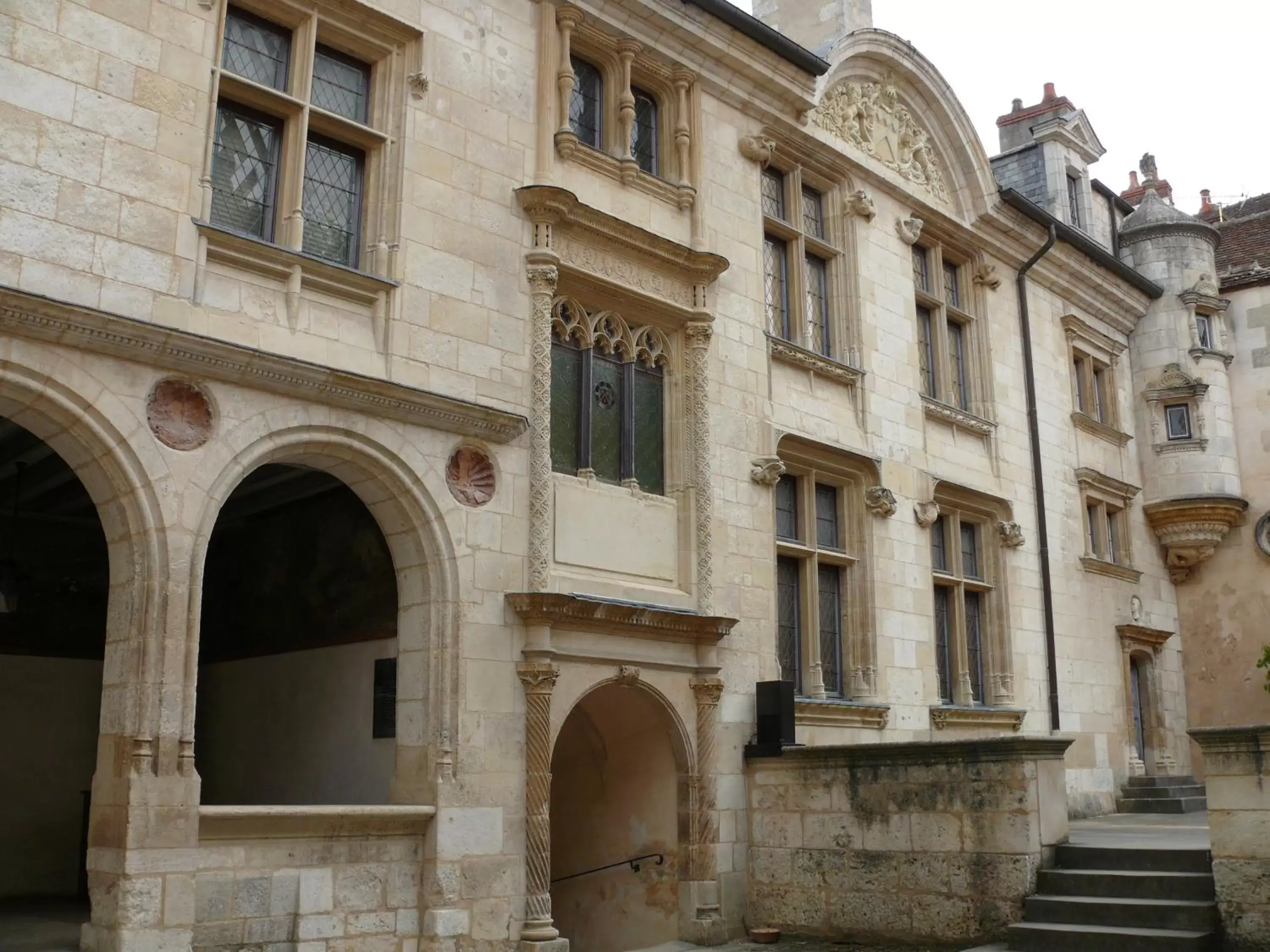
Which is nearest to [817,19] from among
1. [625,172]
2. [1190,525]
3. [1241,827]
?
[625,172]

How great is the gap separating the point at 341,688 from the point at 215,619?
235cm

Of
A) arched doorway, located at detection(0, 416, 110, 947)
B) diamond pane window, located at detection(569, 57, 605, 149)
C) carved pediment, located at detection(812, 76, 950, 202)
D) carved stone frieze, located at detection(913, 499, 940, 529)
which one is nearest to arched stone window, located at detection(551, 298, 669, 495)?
diamond pane window, located at detection(569, 57, 605, 149)

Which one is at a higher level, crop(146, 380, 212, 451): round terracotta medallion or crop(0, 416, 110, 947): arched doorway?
crop(146, 380, 212, 451): round terracotta medallion

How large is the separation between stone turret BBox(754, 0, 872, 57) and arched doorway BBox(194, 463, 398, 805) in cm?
848

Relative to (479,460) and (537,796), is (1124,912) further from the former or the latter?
(479,460)

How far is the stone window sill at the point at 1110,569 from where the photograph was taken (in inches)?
679

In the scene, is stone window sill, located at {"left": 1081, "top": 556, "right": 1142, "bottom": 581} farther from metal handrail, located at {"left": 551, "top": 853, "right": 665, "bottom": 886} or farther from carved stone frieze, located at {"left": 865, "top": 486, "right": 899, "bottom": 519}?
metal handrail, located at {"left": 551, "top": 853, "right": 665, "bottom": 886}

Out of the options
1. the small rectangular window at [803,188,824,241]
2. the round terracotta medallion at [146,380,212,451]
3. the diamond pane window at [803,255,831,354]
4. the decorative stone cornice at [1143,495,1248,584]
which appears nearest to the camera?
the round terracotta medallion at [146,380,212,451]

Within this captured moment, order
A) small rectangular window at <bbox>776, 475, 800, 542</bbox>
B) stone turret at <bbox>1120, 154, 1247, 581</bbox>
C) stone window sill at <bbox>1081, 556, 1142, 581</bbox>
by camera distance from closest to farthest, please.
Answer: small rectangular window at <bbox>776, 475, 800, 542</bbox>, stone window sill at <bbox>1081, 556, 1142, 581</bbox>, stone turret at <bbox>1120, 154, 1247, 581</bbox>

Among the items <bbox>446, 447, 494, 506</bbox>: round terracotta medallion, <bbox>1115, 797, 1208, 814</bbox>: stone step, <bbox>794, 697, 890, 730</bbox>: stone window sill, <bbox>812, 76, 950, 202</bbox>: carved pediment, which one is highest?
<bbox>812, 76, 950, 202</bbox>: carved pediment

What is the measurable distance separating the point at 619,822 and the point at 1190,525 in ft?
37.0

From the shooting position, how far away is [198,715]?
12.1 metres

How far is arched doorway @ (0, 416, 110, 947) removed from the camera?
11.3 metres

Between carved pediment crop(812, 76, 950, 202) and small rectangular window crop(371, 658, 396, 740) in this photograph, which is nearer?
small rectangular window crop(371, 658, 396, 740)
